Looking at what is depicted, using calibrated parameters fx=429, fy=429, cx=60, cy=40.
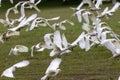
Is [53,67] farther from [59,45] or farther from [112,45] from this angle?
[112,45]

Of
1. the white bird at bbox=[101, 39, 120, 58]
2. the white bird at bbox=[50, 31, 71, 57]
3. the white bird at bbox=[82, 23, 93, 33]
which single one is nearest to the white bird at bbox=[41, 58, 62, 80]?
the white bird at bbox=[50, 31, 71, 57]

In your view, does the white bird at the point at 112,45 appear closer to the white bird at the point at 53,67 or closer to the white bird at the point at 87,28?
the white bird at the point at 53,67

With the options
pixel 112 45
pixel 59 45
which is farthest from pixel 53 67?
pixel 112 45

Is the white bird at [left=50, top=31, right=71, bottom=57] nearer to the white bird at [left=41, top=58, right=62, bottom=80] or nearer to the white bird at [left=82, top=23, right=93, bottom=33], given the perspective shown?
the white bird at [left=41, top=58, right=62, bottom=80]

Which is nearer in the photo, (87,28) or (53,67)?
(53,67)

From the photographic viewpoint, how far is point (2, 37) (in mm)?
1555

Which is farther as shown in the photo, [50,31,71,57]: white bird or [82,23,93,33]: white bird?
[82,23,93,33]: white bird

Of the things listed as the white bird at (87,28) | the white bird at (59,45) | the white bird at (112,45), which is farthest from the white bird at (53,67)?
the white bird at (87,28)

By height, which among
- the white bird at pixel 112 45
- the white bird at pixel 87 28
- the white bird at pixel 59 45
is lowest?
the white bird at pixel 112 45

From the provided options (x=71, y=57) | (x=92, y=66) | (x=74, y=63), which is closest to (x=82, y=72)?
(x=92, y=66)

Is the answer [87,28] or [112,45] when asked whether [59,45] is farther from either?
[87,28]

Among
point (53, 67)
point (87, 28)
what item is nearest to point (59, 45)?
point (53, 67)

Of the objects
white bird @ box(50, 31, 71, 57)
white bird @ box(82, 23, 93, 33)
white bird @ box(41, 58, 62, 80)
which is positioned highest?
white bird @ box(82, 23, 93, 33)

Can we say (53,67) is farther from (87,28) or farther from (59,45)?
(87,28)
